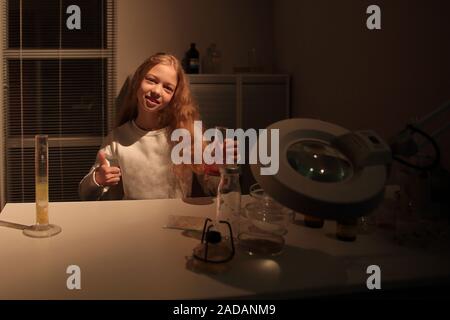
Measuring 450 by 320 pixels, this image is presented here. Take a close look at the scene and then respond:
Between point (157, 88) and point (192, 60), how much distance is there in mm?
1068

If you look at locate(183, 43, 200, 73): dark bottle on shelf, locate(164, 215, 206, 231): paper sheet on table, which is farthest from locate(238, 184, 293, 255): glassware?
locate(183, 43, 200, 73): dark bottle on shelf

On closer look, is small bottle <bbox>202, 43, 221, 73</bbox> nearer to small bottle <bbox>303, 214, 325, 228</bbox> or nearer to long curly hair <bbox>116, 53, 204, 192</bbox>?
long curly hair <bbox>116, 53, 204, 192</bbox>

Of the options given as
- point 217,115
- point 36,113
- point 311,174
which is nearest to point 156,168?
point 217,115

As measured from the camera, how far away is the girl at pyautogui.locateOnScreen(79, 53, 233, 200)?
185 centimetres

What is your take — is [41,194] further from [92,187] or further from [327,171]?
[327,171]

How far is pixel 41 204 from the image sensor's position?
1.17 metres

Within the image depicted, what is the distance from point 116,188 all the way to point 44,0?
1764 millimetres

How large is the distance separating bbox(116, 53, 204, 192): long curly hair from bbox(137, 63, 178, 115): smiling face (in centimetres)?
4

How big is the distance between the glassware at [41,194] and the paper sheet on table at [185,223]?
326mm

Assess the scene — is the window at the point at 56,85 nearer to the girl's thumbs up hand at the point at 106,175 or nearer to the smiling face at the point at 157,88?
the smiling face at the point at 157,88

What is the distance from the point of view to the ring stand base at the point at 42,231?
112 cm

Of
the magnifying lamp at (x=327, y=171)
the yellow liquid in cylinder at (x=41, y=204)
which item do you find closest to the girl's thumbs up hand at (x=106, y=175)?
the yellow liquid in cylinder at (x=41, y=204)

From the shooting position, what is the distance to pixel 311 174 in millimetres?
879

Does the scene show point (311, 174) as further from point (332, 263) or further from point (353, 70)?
point (353, 70)
